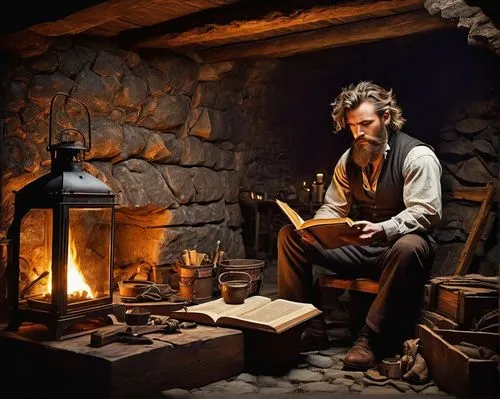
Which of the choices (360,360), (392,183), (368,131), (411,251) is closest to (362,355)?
(360,360)

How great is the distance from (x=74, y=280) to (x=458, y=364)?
2.05 meters

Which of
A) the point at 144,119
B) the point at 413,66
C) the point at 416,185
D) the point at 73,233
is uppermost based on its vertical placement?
the point at 413,66

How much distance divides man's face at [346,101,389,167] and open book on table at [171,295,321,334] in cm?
111

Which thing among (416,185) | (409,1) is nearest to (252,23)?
(409,1)

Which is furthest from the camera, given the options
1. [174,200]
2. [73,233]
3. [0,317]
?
[174,200]

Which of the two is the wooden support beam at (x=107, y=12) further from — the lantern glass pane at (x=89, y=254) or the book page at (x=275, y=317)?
the book page at (x=275, y=317)

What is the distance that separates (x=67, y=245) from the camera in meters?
2.96

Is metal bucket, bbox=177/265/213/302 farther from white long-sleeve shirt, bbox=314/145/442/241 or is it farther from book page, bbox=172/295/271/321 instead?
white long-sleeve shirt, bbox=314/145/442/241

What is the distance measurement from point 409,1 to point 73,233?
97.6 inches

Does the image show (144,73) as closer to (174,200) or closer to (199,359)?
(174,200)

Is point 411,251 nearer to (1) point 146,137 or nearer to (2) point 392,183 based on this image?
(2) point 392,183

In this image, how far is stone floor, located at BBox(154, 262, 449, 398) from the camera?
9.29 ft

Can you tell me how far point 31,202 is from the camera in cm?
303

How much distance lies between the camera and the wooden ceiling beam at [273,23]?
360cm
